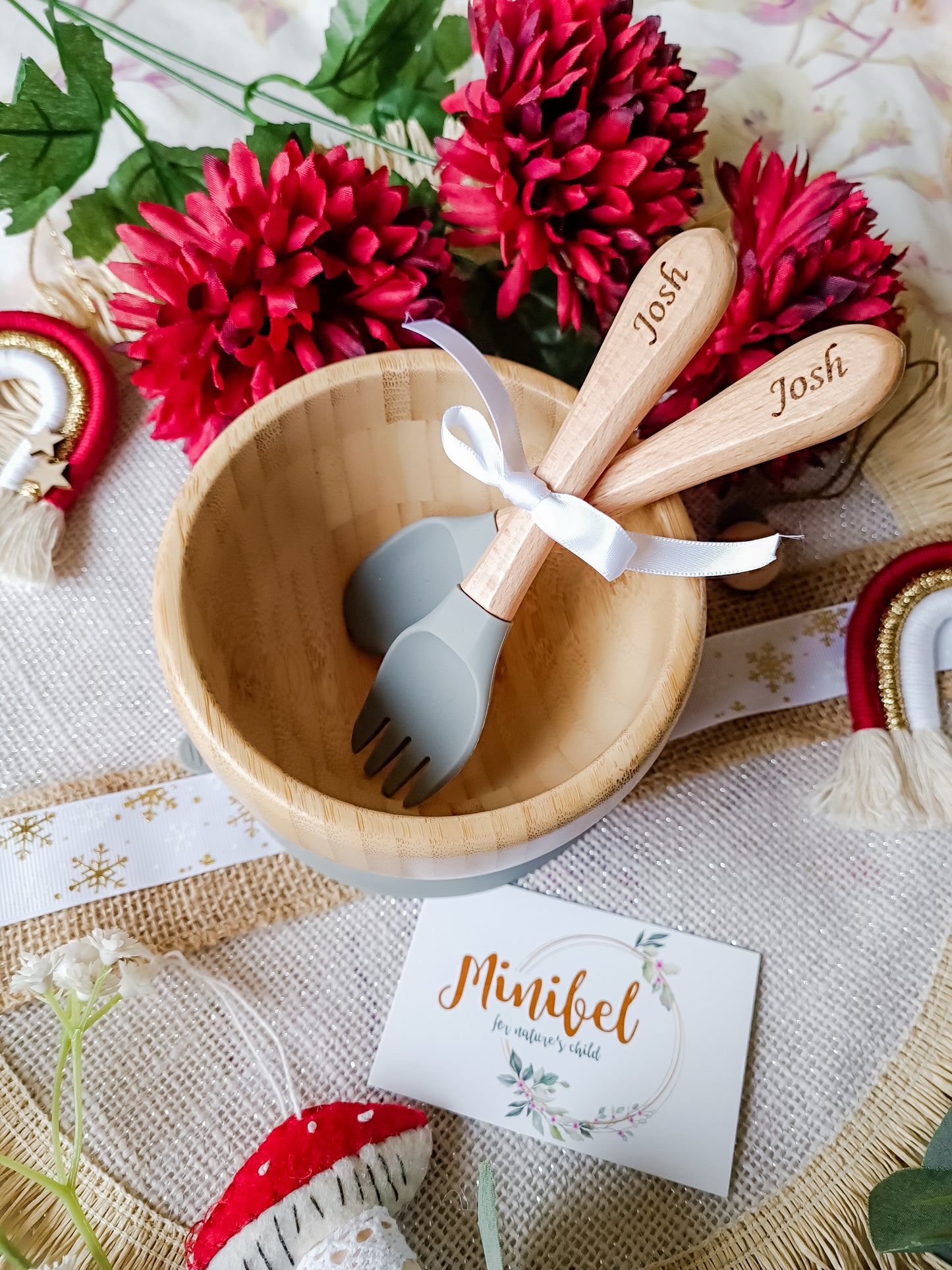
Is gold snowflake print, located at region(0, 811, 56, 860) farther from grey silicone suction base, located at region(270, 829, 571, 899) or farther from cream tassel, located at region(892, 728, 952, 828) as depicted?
cream tassel, located at region(892, 728, 952, 828)

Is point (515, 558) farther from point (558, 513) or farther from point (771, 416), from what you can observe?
point (771, 416)

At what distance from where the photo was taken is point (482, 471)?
20.8 inches

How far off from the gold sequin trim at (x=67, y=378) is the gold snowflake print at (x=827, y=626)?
0.53 metres

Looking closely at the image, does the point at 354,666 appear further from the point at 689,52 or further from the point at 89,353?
the point at 689,52

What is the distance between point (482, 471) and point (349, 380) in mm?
91

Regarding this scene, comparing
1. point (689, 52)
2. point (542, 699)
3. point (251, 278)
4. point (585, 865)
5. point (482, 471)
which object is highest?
point (689, 52)

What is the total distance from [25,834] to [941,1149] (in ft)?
1.79

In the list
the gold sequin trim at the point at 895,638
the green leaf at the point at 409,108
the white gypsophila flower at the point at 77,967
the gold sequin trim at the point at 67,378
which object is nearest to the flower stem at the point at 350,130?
the green leaf at the point at 409,108

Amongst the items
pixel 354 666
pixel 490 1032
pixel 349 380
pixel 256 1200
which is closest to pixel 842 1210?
pixel 490 1032

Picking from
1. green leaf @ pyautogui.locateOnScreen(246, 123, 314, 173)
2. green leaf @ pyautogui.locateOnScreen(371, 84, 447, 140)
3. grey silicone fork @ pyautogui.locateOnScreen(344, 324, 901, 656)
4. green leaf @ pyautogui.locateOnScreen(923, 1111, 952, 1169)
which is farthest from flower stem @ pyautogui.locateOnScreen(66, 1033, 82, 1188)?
green leaf @ pyautogui.locateOnScreen(371, 84, 447, 140)

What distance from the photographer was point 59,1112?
0.54 m

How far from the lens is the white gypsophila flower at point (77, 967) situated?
518mm

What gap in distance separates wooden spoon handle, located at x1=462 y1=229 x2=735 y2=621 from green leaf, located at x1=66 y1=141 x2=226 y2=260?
14.2 inches

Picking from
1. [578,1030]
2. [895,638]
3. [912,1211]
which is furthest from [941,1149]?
[895,638]
